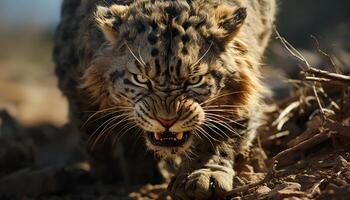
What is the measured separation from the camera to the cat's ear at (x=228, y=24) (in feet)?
21.0

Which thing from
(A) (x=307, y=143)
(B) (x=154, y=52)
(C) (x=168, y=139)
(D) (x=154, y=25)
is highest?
(D) (x=154, y=25)

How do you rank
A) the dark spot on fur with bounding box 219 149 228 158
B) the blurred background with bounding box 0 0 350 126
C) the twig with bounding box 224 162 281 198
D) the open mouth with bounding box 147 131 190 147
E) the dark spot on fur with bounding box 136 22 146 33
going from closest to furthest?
the twig with bounding box 224 162 281 198, the open mouth with bounding box 147 131 190 147, the dark spot on fur with bounding box 136 22 146 33, the dark spot on fur with bounding box 219 149 228 158, the blurred background with bounding box 0 0 350 126

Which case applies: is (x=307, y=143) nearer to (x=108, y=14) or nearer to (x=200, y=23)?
(x=200, y=23)

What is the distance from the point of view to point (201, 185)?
5965mm

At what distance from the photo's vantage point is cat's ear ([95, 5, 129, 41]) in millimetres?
6527

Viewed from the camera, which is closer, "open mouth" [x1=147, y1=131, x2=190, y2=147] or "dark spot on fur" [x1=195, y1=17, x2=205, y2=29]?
"open mouth" [x1=147, y1=131, x2=190, y2=147]

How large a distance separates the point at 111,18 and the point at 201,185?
173 cm

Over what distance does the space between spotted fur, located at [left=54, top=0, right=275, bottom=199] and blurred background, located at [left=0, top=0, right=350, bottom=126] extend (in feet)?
2.72

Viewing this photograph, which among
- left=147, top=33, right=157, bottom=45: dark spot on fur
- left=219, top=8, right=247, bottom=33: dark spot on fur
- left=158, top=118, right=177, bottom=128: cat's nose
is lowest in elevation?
left=158, top=118, right=177, bottom=128: cat's nose

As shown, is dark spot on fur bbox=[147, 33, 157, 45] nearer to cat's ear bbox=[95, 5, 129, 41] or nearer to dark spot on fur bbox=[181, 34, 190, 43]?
dark spot on fur bbox=[181, 34, 190, 43]

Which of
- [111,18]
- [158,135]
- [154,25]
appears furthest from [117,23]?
[158,135]

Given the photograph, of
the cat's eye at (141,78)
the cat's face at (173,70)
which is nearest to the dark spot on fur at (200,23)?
the cat's face at (173,70)

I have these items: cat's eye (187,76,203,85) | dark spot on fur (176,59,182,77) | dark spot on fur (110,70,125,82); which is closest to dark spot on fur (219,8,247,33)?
cat's eye (187,76,203,85)

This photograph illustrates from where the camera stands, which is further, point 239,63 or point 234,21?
point 239,63
